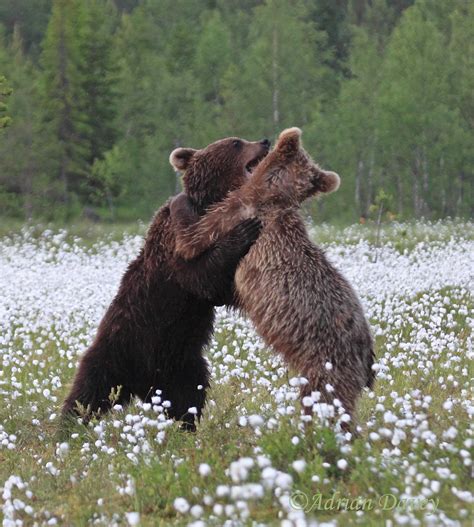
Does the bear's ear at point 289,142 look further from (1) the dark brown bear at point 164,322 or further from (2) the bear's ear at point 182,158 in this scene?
(2) the bear's ear at point 182,158

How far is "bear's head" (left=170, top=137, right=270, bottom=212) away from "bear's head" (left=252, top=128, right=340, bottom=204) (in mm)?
537

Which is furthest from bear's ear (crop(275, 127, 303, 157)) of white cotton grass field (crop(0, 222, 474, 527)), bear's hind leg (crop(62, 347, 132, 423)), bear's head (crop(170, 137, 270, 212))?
bear's hind leg (crop(62, 347, 132, 423))

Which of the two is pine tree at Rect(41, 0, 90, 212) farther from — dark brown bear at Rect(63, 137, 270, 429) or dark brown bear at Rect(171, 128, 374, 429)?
dark brown bear at Rect(171, 128, 374, 429)

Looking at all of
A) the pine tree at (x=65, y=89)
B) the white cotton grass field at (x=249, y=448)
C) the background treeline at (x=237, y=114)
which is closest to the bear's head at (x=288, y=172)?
the white cotton grass field at (x=249, y=448)

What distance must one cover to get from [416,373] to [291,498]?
4.11 m

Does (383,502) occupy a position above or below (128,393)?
above

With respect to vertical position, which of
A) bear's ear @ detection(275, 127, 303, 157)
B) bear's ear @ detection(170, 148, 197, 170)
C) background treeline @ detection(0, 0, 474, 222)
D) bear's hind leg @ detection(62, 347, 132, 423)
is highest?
bear's ear @ detection(275, 127, 303, 157)

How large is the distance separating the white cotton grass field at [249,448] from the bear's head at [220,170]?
1.40 m

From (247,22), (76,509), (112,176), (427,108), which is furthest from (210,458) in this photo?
(247,22)

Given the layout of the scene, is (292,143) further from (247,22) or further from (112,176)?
(247,22)

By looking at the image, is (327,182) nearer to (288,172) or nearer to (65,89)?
(288,172)

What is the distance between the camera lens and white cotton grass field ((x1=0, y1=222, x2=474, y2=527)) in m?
4.22

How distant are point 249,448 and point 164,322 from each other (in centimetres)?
181

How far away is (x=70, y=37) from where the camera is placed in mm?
42562
